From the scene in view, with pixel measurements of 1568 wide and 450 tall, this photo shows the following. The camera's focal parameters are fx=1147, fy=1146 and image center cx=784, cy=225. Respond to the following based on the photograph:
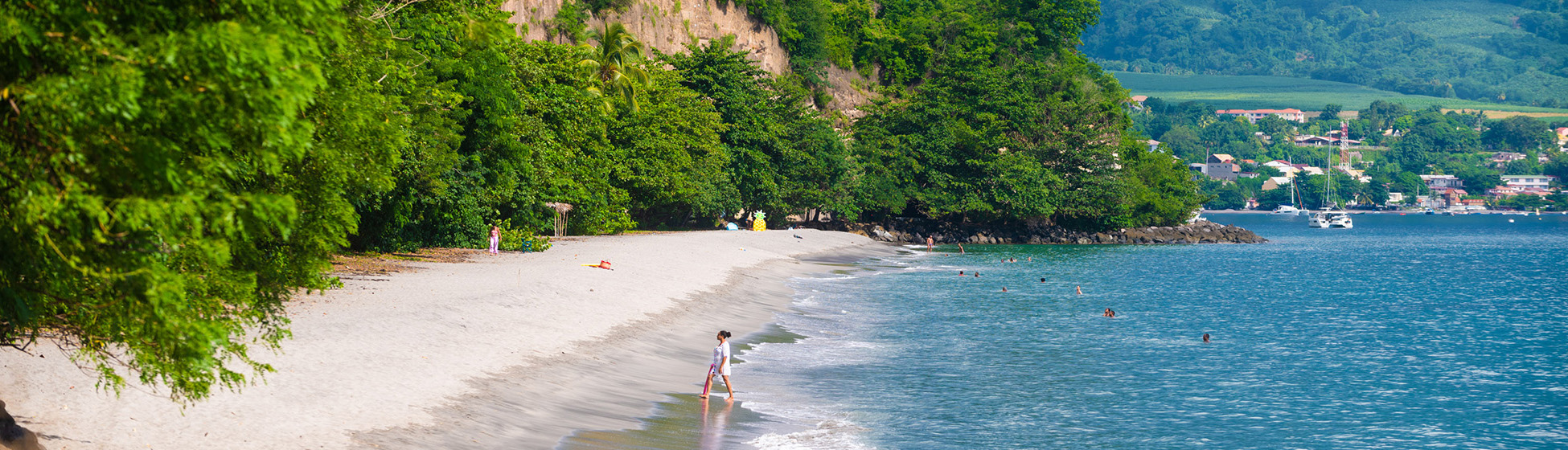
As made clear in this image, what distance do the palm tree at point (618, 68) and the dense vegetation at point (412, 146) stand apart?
18cm

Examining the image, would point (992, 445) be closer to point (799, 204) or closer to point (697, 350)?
point (697, 350)

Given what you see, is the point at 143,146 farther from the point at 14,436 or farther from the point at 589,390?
the point at 589,390

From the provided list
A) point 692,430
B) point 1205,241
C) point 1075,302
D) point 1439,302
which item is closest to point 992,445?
point 692,430


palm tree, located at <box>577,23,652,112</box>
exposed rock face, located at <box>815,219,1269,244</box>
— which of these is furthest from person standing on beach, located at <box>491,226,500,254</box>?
exposed rock face, located at <box>815,219,1269,244</box>

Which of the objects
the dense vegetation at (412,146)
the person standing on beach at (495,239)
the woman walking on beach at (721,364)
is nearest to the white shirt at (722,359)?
the woman walking on beach at (721,364)

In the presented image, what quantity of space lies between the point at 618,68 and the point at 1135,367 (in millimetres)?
43955

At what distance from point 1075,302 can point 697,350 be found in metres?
22.5

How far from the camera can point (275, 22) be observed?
787cm

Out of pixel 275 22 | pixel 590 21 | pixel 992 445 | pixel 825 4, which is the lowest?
pixel 992 445

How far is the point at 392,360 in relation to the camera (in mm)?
18109

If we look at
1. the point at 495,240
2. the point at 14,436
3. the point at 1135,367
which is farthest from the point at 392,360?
the point at 495,240

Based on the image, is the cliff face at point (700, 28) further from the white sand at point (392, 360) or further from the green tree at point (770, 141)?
the white sand at point (392, 360)

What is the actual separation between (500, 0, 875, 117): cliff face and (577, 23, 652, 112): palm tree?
5.11m

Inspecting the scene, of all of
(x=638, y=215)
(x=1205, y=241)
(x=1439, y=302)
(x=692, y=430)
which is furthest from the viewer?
(x=1205, y=241)
